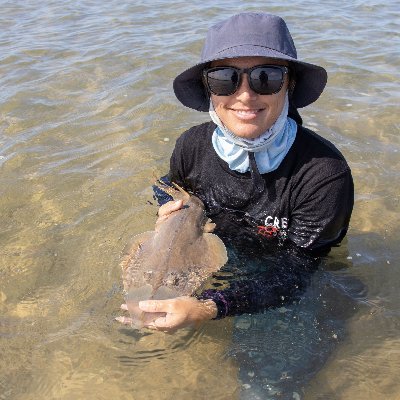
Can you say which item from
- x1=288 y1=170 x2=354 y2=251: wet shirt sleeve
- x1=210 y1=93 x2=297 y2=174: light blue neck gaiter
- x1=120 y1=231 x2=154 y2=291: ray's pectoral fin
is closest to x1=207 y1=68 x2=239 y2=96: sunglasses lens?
x1=210 y1=93 x2=297 y2=174: light blue neck gaiter

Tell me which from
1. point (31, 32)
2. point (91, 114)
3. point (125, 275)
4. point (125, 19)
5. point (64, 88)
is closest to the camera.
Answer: point (125, 275)

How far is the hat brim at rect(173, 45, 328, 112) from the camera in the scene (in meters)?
3.26

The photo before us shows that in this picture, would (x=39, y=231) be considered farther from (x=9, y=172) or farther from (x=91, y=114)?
(x=91, y=114)

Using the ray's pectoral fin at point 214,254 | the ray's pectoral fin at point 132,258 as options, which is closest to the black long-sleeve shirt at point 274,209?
the ray's pectoral fin at point 214,254

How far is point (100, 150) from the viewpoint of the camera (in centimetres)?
707

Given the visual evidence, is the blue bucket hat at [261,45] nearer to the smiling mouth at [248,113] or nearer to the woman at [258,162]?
the woman at [258,162]

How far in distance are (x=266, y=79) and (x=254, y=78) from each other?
8cm

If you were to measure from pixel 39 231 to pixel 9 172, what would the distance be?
1.48 meters

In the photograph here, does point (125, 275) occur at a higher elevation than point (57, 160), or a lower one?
higher

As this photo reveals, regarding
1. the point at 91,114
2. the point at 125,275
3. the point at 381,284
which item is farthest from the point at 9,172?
the point at 381,284

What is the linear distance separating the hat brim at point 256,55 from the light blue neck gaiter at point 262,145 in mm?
176

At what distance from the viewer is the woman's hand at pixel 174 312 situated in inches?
127

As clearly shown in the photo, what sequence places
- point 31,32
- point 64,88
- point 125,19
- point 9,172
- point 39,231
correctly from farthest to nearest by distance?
point 125,19
point 31,32
point 64,88
point 9,172
point 39,231

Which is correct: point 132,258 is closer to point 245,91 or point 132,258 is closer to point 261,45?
point 245,91
